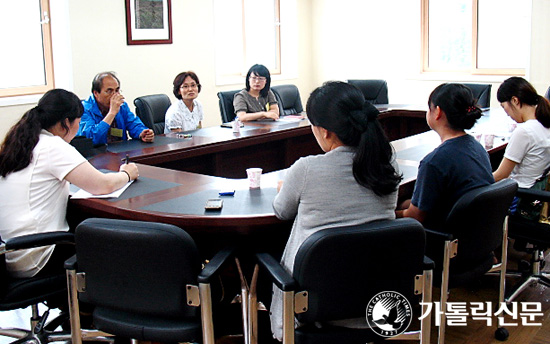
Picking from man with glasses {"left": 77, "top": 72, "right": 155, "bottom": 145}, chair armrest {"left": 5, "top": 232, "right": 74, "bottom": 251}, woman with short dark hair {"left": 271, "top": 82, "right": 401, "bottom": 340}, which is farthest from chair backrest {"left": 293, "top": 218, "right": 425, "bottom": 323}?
Result: man with glasses {"left": 77, "top": 72, "right": 155, "bottom": 145}

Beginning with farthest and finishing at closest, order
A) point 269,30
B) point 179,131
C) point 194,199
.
Result: 1. point 269,30
2. point 179,131
3. point 194,199

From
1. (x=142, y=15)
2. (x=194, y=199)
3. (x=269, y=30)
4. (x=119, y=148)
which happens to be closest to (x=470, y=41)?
(x=269, y=30)

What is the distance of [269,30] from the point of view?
7949mm

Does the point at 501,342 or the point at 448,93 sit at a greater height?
the point at 448,93

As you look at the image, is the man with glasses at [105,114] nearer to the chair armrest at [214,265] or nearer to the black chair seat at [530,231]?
the chair armrest at [214,265]

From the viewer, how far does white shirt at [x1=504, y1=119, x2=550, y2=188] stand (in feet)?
10.4

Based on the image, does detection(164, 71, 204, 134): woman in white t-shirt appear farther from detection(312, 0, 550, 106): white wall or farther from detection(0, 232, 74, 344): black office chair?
detection(312, 0, 550, 106): white wall

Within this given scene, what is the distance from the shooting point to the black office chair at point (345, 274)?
5.93 ft

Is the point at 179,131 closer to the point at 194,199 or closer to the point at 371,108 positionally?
the point at 194,199

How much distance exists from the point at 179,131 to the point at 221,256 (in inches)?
104

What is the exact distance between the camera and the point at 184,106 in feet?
15.8

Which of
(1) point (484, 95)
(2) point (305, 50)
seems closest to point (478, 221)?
(1) point (484, 95)

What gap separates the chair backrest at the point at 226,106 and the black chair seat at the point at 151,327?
3.51 m

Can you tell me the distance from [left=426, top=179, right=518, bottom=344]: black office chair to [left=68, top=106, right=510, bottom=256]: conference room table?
1.41 feet
